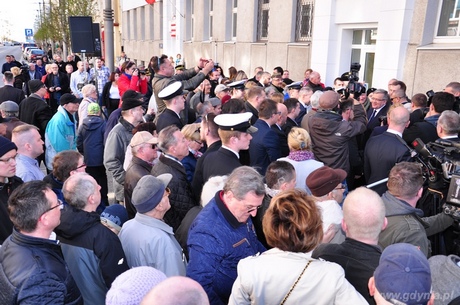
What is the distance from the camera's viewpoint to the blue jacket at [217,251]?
239 cm

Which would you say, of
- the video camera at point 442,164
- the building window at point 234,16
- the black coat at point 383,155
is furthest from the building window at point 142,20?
the video camera at point 442,164

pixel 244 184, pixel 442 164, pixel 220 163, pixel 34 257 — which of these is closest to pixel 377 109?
pixel 442 164

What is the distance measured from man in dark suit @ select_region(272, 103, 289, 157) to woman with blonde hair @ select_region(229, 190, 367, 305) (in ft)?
8.67

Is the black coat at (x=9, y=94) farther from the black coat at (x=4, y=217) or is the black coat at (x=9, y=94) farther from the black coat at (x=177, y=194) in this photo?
the black coat at (x=177, y=194)

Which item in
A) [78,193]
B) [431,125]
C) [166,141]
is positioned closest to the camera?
[78,193]

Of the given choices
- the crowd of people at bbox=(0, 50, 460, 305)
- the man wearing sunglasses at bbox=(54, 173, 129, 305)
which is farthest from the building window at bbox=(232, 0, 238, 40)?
the man wearing sunglasses at bbox=(54, 173, 129, 305)

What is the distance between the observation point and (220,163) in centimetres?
368

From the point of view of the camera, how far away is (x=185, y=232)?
3072 millimetres

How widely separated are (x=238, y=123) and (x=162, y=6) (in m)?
23.1

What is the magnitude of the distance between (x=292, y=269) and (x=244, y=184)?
0.76 metres

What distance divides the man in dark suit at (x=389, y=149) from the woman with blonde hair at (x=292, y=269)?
2679 mm

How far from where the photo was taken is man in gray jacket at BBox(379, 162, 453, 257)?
2814 millimetres

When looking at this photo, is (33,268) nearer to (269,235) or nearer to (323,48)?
(269,235)

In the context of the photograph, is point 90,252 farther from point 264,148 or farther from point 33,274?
point 264,148
